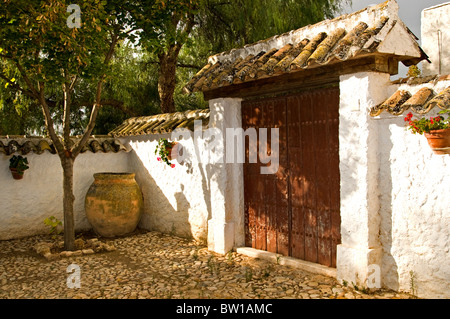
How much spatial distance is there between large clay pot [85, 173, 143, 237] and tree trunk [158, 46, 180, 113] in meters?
3.16

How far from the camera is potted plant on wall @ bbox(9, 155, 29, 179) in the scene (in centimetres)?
673

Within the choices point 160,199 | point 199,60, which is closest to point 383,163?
point 160,199

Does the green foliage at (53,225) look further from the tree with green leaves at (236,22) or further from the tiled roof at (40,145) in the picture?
the tree with green leaves at (236,22)

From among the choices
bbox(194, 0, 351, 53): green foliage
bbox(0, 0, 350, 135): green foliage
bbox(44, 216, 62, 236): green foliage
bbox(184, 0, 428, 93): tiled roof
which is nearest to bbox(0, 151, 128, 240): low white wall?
bbox(44, 216, 62, 236): green foliage

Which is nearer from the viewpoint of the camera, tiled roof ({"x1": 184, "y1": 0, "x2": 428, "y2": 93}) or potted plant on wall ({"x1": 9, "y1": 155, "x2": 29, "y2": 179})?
tiled roof ({"x1": 184, "y1": 0, "x2": 428, "y2": 93})

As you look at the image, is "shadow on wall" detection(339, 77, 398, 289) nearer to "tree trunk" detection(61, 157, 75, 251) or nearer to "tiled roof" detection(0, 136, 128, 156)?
"tree trunk" detection(61, 157, 75, 251)

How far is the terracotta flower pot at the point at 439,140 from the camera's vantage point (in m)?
3.31

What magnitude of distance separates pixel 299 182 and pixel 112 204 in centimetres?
353

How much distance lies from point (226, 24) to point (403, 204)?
6.95 meters

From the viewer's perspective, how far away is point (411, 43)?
4.19 metres

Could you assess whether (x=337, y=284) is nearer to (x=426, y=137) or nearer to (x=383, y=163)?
(x=383, y=163)

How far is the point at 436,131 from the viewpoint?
10.9ft

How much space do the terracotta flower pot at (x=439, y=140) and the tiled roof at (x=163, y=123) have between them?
3.50 meters

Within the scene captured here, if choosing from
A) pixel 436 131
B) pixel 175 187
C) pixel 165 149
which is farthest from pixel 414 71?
pixel 175 187
